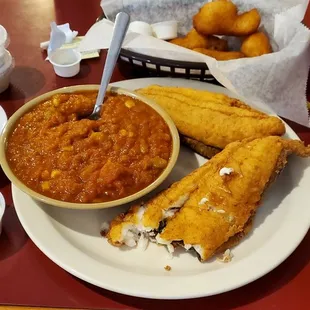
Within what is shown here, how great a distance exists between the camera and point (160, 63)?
5.10ft

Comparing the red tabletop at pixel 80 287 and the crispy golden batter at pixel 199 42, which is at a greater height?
the crispy golden batter at pixel 199 42

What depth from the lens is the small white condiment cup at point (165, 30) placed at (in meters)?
1.76

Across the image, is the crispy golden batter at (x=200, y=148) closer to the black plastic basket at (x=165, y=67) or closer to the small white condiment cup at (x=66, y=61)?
the black plastic basket at (x=165, y=67)

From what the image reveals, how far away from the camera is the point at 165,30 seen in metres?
1.77

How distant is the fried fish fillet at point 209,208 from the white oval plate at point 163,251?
1.3 inches

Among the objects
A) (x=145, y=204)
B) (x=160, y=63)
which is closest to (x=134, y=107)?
(x=160, y=63)

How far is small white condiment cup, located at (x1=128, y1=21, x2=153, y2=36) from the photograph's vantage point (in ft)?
5.58

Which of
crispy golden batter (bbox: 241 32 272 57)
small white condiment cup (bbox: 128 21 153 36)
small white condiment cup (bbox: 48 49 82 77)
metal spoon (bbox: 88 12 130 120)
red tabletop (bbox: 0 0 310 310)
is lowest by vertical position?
red tabletop (bbox: 0 0 310 310)

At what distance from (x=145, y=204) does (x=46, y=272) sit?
0.90 ft

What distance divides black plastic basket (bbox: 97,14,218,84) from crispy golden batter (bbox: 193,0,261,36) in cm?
21

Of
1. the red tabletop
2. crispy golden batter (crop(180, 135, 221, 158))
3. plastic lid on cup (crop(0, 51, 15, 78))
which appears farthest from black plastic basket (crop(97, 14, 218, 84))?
the red tabletop

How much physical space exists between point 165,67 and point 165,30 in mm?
245

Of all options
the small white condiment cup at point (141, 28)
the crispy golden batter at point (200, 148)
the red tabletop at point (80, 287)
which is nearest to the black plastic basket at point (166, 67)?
the small white condiment cup at point (141, 28)

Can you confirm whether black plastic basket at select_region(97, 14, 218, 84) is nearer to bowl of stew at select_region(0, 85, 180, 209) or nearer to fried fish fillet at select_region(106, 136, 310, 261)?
bowl of stew at select_region(0, 85, 180, 209)
